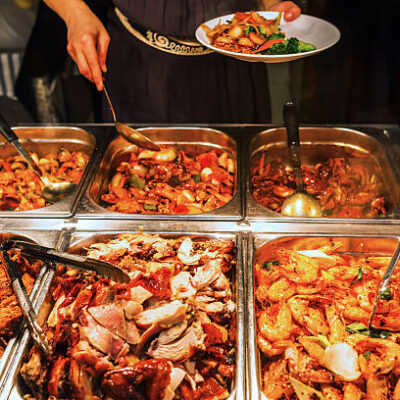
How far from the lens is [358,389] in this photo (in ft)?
4.60

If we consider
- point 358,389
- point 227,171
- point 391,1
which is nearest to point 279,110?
point 227,171

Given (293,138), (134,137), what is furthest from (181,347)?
(134,137)

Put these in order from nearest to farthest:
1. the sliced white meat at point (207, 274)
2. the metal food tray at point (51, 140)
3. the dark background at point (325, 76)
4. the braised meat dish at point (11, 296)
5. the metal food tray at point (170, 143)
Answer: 1. the braised meat dish at point (11, 296)
2. the sliced white meat at point (207, 274)
3. the metal food tray at point (170, 143)
4. the metal food tray at point (51, 140)
5. the dark background at point (325, 76)

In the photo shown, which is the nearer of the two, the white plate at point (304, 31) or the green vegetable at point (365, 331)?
the green vegetable at point (365, 331)

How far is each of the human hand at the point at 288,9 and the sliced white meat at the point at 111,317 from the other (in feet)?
5.43

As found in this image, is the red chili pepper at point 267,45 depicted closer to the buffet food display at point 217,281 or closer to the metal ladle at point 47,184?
the buffet food display at point 217,281

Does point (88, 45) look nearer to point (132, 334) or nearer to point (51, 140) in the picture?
point (51, 140)

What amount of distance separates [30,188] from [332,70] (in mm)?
3422

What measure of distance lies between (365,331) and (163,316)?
74 cm

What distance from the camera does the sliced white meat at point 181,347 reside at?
1.44 metres

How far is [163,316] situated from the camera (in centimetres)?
151

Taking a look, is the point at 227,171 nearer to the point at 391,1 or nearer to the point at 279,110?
the point at 279,110

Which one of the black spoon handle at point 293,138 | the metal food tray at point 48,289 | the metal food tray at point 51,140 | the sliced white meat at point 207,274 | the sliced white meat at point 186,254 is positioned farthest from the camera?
the metal food tray at point 51,140

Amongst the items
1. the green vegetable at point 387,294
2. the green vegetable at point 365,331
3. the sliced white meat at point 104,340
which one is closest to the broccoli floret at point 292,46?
the green vegetable at point 387,294
